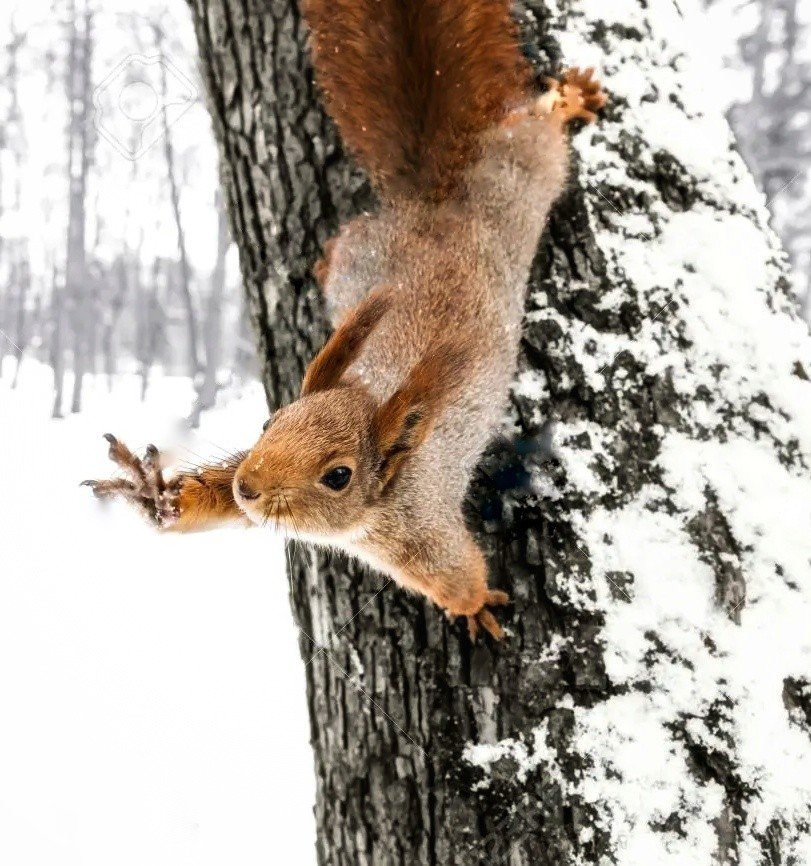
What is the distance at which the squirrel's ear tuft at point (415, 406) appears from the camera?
0.76m

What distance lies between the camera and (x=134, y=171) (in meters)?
1.17

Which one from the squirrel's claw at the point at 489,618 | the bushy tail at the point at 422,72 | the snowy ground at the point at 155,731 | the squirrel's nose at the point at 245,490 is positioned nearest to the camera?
the squirrel's nose at the point at 245,490

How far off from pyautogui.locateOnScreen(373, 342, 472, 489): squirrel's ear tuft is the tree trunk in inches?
7.6

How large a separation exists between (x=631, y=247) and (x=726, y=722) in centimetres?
65

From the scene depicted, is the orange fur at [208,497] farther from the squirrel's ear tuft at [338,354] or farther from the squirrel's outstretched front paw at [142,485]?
the squirrel's ear tuft at [338,354]

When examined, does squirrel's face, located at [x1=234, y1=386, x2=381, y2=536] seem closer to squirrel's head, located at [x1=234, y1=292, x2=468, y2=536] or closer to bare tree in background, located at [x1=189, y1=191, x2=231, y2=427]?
squirrel's head, located at [x1=234, y1=292, x2=468, y2=536]

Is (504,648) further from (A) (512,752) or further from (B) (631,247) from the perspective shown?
(B) (631,247)

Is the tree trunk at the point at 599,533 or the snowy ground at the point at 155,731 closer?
the tree trunk at the point at 599,533

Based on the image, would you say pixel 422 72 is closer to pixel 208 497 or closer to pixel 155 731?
pixel 208 497

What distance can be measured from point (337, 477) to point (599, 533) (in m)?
0.41

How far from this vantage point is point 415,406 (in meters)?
0.76

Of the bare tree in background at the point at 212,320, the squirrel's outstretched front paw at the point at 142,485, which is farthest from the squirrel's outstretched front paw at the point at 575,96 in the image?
the squirrel's outstretched front paw at the point at 142,485

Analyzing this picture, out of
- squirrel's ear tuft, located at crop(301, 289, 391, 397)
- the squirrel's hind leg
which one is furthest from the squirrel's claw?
squirrel's ear tuft, located at crop(301, 289, 391, 397)

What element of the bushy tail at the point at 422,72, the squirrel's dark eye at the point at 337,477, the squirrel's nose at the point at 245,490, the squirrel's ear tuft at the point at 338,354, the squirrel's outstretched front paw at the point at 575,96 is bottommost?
the squirrel's nose at the point at 245,490
